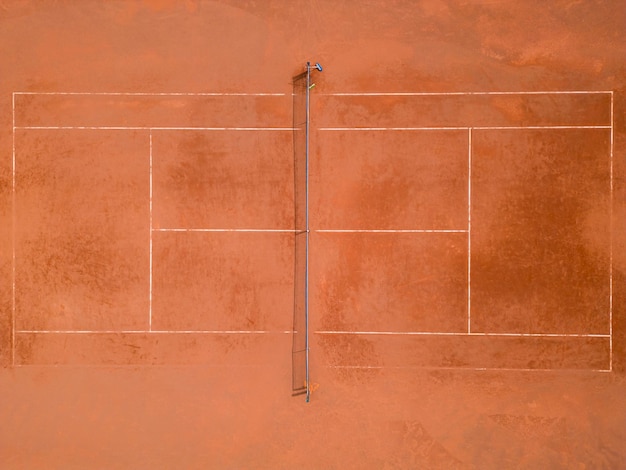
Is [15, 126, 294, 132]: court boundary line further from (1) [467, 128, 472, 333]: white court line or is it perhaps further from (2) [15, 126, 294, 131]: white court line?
(1) [467, 128, 472, 333]: white court line

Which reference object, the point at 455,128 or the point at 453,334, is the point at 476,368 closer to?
the point at 453,334

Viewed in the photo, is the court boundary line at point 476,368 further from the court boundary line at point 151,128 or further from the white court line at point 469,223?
the court boundary line at point 151,128

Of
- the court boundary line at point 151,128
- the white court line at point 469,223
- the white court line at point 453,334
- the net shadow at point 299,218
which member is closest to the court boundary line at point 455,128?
the white court line at point 469,223

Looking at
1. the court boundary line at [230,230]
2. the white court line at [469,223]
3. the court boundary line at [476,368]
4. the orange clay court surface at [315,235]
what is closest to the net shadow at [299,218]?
the orange clay court surface at [315,235]

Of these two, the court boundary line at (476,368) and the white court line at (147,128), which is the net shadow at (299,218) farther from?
the court boundary line at (476,368)

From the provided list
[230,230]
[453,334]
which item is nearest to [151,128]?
[230,230]

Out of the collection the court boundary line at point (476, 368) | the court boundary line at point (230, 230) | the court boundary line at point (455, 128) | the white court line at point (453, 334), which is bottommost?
the court boundary line at point (476, 368)

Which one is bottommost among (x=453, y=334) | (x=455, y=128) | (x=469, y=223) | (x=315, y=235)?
(x=453, y=334)

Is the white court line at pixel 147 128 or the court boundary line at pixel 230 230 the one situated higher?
the white court line at pixel 147 128
